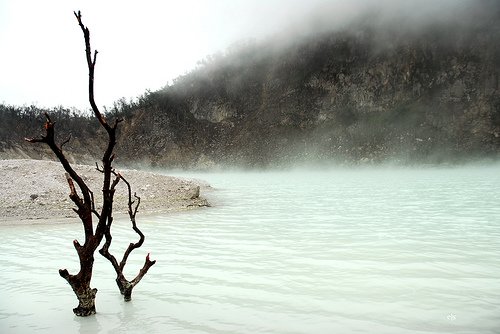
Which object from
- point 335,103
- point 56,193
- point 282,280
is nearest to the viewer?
point 282,280

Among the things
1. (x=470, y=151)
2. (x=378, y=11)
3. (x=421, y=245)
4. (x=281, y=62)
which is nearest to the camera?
(x=421, y=245)

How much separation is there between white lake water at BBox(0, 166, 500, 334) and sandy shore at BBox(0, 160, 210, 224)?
2.93 meters

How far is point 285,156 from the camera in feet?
221

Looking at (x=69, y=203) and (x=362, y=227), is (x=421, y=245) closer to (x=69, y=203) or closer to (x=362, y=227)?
(x=362, y=227)

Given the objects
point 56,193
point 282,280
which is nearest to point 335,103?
point 56,193

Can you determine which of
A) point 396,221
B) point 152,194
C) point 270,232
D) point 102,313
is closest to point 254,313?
point 102,313

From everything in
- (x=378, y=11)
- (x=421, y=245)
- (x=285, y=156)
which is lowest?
(x=421, y=245)

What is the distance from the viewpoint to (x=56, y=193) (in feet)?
43.0

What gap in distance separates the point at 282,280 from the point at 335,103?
66.0m

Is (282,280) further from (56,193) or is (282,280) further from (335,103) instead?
(335,103)

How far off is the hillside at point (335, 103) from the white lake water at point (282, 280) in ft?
185

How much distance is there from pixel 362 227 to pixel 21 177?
12.8 m

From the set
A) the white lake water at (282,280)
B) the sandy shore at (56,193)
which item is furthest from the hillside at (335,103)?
the white lake water at (282,280)

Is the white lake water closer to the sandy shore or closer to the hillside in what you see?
the sandy shore
